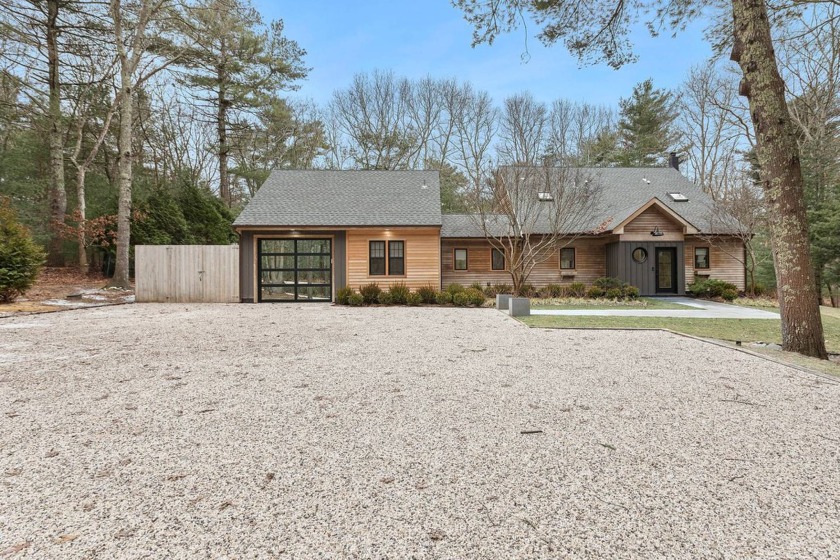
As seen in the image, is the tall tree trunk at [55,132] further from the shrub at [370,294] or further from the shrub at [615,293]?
the shrub at [615,293]

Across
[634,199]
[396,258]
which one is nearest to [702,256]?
[634,199]

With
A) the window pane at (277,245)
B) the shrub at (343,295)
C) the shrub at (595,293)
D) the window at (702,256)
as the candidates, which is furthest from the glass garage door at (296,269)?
the window at (702,256)

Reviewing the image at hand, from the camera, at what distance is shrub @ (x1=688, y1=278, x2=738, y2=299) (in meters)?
14.6

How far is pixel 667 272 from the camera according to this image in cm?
1622

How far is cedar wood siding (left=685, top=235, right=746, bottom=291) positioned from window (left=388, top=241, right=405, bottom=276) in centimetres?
1228

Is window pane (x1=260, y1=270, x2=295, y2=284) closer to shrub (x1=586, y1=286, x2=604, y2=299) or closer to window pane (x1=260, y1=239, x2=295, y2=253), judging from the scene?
window pane (x1=260, y1=239, x2=295, y2=253)

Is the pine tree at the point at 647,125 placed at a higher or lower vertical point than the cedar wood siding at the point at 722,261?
higher

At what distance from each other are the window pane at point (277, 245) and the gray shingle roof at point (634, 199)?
661cm

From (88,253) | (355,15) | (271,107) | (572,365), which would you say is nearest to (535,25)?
(572,365)

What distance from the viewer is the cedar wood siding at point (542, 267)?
Result: 55.9ft

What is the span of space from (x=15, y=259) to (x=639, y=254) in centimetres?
2081

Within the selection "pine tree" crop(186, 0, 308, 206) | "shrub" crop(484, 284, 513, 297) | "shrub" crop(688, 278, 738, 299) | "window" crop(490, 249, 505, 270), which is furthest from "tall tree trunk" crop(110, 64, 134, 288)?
"shrub" crop(688, 278, 738, 299)

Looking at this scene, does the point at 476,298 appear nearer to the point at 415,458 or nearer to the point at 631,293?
the point at 631,293

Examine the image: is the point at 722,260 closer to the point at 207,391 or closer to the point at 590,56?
the point at 590,56
